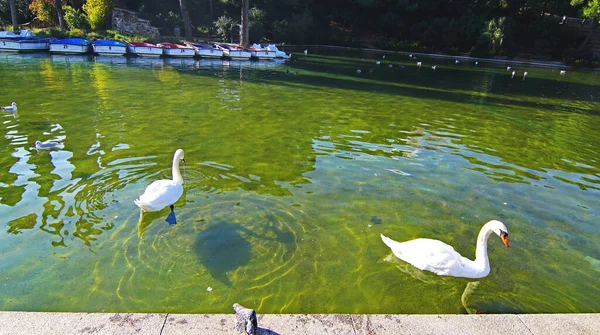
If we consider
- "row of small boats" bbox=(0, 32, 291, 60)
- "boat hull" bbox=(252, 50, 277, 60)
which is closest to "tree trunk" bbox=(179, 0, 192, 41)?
"row of small boats" bbox=(0, 32, 291, 60)

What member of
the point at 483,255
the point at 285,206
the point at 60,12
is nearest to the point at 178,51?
the point at 60,12

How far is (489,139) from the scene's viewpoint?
13.8 metres

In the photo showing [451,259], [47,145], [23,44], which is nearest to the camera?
[451,259]

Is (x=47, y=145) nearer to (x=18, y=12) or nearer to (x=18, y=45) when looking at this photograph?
(x=18, y=45)

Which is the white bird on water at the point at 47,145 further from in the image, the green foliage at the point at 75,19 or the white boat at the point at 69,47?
the green foliage at the point at 75,19

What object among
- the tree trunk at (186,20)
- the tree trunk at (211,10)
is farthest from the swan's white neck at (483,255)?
the tree trunk at (211,10)

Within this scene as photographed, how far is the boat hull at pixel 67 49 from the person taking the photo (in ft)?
107

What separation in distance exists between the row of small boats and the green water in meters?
18.0

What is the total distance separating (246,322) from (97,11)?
154 feet

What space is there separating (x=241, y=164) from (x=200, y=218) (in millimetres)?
2956

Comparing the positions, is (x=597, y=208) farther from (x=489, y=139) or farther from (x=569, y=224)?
(x=489, y=139)

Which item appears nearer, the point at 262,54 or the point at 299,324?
the point at 299,324

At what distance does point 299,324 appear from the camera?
4.23 meters

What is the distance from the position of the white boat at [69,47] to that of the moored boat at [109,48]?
87cm
